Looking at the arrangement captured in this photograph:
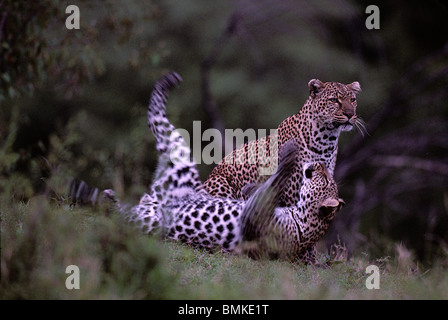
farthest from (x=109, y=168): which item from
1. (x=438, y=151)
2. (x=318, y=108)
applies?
(x=438, y=151)

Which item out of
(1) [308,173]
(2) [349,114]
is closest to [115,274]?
(1) [308,173]

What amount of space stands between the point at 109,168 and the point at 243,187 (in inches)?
115

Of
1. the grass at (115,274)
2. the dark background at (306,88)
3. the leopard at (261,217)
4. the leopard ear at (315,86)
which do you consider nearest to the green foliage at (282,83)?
the dark background at (306,88)

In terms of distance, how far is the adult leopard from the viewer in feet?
23.7

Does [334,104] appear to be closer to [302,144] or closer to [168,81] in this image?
[302,144]

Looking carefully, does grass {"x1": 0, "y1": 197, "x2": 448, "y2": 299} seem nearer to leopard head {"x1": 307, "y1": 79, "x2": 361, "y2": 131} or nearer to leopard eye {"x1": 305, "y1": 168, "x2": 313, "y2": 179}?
leopard eye {"x1": 305, "y1": 168, "x2": 313, "y2": 179}

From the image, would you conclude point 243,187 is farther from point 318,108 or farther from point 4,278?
point 4,278

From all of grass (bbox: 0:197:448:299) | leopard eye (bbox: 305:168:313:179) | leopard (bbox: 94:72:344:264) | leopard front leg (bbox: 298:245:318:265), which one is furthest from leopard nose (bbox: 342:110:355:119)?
grass (bbox: 0:197:448:299)

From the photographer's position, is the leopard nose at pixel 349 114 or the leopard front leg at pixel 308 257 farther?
the leopard nose at pixel 349 114

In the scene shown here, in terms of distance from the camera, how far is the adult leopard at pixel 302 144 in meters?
7.23

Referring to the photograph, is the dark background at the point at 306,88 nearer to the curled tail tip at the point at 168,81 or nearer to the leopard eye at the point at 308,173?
the curled tail tip at the point at 168,81

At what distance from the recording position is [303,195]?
6773 millimetres

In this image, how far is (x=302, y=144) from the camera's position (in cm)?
736

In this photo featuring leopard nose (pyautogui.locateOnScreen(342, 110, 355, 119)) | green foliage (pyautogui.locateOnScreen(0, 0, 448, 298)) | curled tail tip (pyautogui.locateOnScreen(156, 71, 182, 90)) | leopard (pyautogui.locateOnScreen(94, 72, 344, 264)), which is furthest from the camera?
green foliage (pyautogui.locateOnScreen(0, 0, 448, 298))
